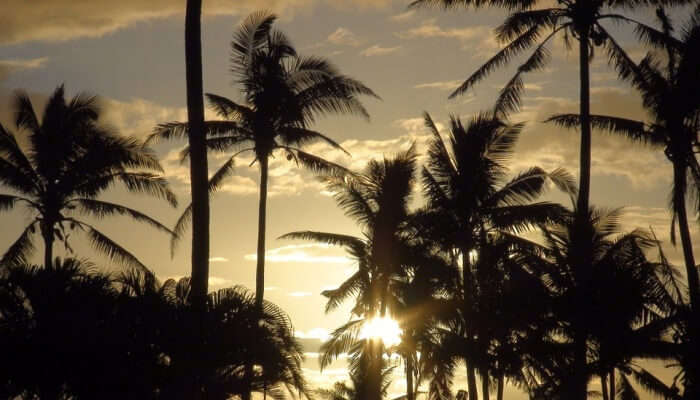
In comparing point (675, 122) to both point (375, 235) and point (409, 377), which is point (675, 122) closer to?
point (375, 235)

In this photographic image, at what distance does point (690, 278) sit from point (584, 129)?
602 cm

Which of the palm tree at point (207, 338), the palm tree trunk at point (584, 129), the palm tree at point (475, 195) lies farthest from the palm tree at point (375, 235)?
the palm tree at point (207, 338)

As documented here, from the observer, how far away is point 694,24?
22953mm

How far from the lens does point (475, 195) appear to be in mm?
26016

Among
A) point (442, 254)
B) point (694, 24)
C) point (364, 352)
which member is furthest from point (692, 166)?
point (364, 352)

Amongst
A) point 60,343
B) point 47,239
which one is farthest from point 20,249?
point 60,343

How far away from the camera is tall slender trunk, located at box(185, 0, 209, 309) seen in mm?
13164

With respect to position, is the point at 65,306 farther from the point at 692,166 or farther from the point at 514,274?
the point at 692,166

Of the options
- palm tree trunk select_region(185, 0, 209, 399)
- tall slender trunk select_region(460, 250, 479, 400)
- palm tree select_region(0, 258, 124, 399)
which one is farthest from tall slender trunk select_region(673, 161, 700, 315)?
Result: palm tree select_region(0, 258, 124, 399)

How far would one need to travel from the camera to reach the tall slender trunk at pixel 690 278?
18.0 metres

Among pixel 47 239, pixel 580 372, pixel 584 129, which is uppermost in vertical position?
pixel 584 129

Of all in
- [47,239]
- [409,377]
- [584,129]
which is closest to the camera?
[584,129]

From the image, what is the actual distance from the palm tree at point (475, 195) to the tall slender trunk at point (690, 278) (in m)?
3.31

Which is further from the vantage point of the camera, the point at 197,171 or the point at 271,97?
the point at 271,97
